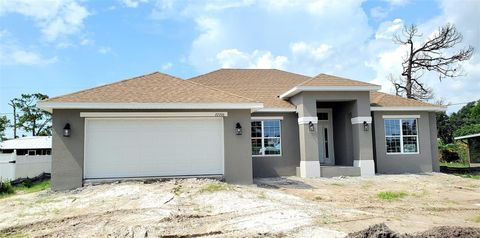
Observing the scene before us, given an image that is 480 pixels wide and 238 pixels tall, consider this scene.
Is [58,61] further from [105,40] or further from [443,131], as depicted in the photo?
[443,131]

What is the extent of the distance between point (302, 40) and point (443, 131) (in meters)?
39.0

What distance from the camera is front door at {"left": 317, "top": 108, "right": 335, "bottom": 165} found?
17.3m

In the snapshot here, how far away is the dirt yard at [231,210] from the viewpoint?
6.61 meters

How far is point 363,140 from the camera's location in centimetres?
1524

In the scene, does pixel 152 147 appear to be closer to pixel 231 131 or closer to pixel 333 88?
pixel 231 131

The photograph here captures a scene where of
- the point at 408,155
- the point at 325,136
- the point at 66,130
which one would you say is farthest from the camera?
the point at 325,136

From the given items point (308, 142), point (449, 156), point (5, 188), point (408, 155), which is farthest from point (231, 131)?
point (449, 156)

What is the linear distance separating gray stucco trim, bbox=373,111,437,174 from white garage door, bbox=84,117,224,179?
7.73 m

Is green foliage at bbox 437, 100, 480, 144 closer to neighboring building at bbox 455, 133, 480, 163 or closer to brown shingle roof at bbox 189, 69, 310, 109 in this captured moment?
neighboring building at bbox 455, 133, 480, 163

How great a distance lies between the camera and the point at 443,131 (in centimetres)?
4938

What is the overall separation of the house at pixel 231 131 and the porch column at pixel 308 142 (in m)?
0.04

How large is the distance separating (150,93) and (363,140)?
29.0 ft

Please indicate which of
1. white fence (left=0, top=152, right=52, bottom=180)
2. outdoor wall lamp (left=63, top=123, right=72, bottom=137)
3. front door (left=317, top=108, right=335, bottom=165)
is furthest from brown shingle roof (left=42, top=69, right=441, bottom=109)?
white fence (left=0, top=152, right=52, bottom=180)

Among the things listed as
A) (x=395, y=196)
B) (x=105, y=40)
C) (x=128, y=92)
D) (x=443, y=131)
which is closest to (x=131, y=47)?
(x=105, y=40)
